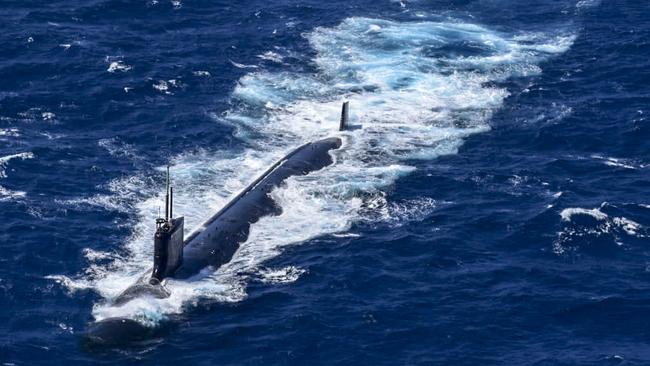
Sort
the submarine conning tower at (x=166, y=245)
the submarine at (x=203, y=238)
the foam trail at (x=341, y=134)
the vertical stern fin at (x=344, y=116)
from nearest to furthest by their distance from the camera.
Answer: the submarine at (x=203, y=238)
the submarine conning tower at (x=166, y=245)
the foam trail at (x=341, y=134)
the vertical stern fin at (x=344, y=116)

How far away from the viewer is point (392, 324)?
11281 centimetres

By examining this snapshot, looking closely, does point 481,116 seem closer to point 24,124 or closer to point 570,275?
point 570,275

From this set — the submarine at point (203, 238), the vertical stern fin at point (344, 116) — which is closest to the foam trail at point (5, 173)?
the submarine at point (203, 238)

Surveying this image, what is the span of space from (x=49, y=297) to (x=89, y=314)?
5.76 meters

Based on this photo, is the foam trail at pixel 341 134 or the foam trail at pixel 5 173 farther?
the foam trail at pixel 5 173

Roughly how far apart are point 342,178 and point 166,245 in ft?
109

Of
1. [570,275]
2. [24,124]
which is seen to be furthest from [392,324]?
[24,124]

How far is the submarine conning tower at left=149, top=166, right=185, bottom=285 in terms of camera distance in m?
116

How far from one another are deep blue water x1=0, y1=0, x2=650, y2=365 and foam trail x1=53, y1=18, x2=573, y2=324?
0.34 metres

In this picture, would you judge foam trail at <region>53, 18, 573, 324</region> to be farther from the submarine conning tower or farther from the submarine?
the submarine conning tower

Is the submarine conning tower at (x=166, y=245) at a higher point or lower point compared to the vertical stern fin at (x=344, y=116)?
lower

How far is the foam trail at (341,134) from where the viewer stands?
4875 inches

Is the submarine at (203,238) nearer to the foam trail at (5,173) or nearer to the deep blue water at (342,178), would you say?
the deep blue water at (342,178)

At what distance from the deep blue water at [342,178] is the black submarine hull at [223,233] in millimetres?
1475
